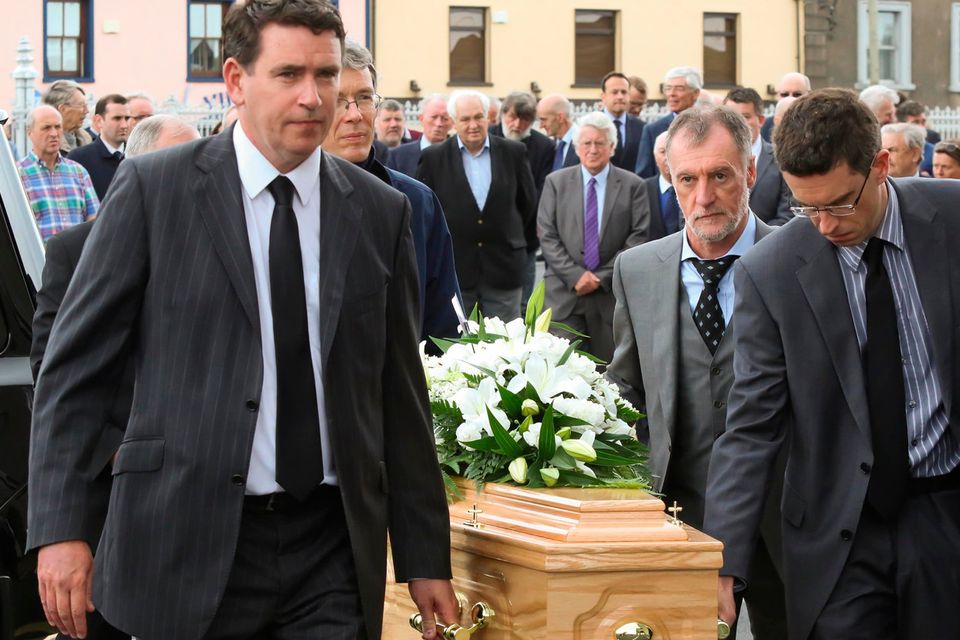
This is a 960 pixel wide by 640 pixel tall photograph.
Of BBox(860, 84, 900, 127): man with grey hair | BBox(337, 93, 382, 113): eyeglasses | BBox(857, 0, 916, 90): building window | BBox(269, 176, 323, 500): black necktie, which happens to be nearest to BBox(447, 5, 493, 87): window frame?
BBox(857, 0, 916, 90): building window

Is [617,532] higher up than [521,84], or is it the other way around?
[521,84]

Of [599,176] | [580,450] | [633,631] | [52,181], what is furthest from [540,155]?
[633,631]

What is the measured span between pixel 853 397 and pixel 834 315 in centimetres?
23

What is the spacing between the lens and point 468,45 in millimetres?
36406

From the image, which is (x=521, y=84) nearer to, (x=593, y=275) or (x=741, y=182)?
(x=593, y=275)

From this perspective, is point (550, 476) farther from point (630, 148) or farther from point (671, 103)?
point (630, 148)

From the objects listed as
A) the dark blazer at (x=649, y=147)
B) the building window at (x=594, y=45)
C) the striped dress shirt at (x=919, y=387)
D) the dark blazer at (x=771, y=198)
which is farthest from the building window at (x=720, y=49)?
the striped dress shirt at (x=919, y=387)

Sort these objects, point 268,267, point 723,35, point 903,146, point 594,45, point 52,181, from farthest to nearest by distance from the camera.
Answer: point 723,35
point 594,45
point 903,146
point 52,181
point 268,267

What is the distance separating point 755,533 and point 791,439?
0.31 m

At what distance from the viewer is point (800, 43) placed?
38.4 m

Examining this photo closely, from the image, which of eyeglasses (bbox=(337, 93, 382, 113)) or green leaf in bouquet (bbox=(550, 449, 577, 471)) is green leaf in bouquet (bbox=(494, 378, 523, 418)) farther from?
eyeglasses (bbox=(337, 93, 382, 113))

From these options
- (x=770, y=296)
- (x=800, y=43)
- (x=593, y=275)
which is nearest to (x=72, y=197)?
(x=593, y=275)

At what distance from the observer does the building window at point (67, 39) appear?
33.4 m

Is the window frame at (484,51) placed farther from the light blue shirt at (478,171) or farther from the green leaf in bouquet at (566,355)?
the green leaf in bouquet at (566,355)
